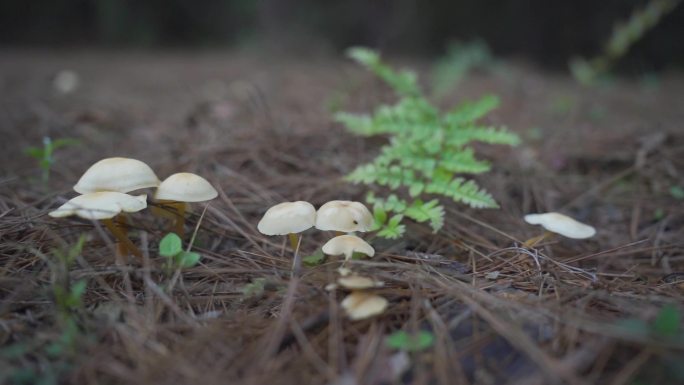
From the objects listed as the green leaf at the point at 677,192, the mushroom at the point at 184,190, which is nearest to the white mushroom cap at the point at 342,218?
the mushroom at the point at 184,190

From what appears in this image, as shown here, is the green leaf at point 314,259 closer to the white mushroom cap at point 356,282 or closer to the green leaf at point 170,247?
the white mushroom cap at point 356,282

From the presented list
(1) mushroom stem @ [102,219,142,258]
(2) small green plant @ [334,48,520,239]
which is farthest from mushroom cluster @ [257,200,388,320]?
(1) mushroom stem @ [102,219,142,258]

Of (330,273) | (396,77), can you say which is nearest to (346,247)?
(330,273)

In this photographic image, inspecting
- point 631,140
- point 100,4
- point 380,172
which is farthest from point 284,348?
point 100,4

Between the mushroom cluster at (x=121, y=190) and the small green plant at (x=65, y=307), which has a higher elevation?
the mushroom cluster at (x=121, y=190)

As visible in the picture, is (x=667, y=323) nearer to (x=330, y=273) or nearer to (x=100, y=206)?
(x=330, y=273)

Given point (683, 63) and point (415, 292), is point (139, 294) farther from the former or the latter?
point (683, 63)
